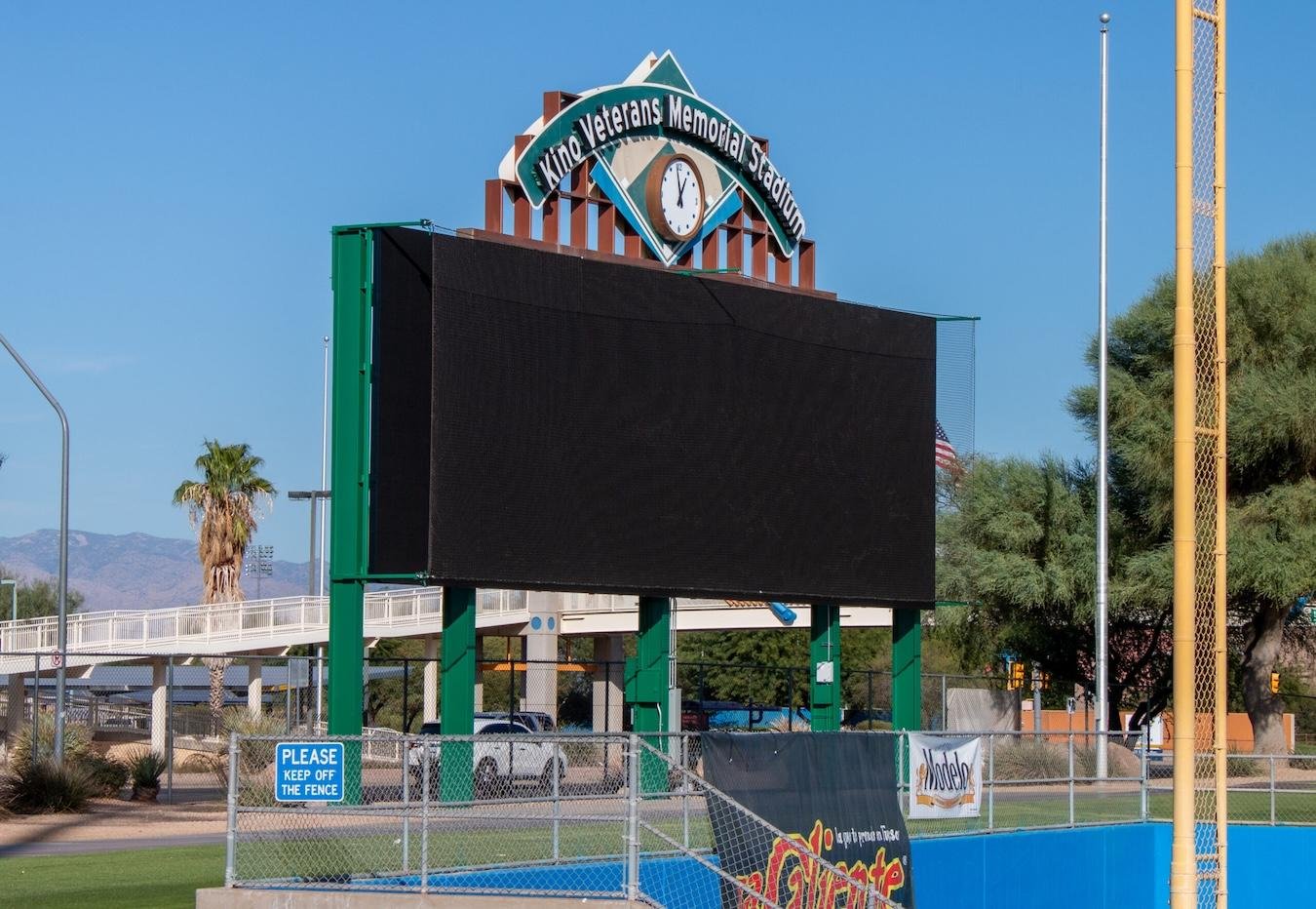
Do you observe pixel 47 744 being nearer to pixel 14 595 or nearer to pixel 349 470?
pixel 349 470

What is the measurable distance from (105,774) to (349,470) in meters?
9.90

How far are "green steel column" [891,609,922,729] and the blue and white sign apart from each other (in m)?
13.5

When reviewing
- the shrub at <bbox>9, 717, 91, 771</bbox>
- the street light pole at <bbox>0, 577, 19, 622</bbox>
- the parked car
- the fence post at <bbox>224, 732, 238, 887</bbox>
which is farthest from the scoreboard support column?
the street light pole at <bbox>0, 577, 19, 622</bbox>

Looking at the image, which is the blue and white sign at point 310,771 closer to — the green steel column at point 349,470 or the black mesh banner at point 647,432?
the black mesh banner at point 647,432

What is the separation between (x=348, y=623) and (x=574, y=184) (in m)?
6.23

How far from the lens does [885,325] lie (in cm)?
2552

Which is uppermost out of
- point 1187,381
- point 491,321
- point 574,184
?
point 574,184

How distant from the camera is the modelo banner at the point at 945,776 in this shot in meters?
19.5

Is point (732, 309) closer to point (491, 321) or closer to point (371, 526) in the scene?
point (491, 321)

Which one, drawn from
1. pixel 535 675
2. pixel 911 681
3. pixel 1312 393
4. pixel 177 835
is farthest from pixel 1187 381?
pixel 535 675

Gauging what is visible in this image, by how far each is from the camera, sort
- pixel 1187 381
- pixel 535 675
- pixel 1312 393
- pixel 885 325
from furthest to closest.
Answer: pixel 535 675 < pixel 1312 393 < pixel 885 325 < pixel 1187 381

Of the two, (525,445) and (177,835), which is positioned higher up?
(525,445)

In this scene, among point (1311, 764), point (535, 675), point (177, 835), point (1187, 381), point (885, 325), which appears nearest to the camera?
point (1187, 381)

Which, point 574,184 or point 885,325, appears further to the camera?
A: point 885,325
